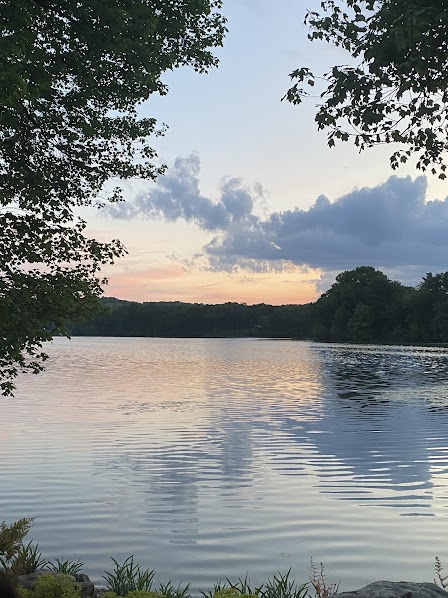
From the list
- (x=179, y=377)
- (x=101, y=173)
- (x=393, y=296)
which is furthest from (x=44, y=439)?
(x=393, y=296)

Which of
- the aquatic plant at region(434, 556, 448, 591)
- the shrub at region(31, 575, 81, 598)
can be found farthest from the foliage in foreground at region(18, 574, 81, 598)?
the aquatic plant at region(434, 556, 448, 591)

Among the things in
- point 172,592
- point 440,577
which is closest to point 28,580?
point 172,592

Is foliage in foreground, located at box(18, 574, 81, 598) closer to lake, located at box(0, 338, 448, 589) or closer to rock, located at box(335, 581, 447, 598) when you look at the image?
rock, located at box(335, 581, 447, 598)

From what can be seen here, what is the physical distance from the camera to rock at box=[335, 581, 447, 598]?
7.03m

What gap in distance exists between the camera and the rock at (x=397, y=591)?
277 inches

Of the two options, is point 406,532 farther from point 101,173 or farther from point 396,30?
point 101,173

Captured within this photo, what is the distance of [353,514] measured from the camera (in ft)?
50.9

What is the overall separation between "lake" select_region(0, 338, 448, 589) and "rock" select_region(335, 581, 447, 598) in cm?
383

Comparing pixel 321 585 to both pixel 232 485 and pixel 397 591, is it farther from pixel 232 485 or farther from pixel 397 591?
pixel 232 485

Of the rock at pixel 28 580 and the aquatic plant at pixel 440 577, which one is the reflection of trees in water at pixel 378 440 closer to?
the aquatic plant at pixel 440 577

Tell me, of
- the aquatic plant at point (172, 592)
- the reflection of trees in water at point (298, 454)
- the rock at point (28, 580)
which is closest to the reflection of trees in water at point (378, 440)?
the reflection of trees in water at point (298, 454)

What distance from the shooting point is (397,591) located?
23.6ft

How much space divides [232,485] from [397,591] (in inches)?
470

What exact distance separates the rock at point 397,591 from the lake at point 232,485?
12.6 ft
